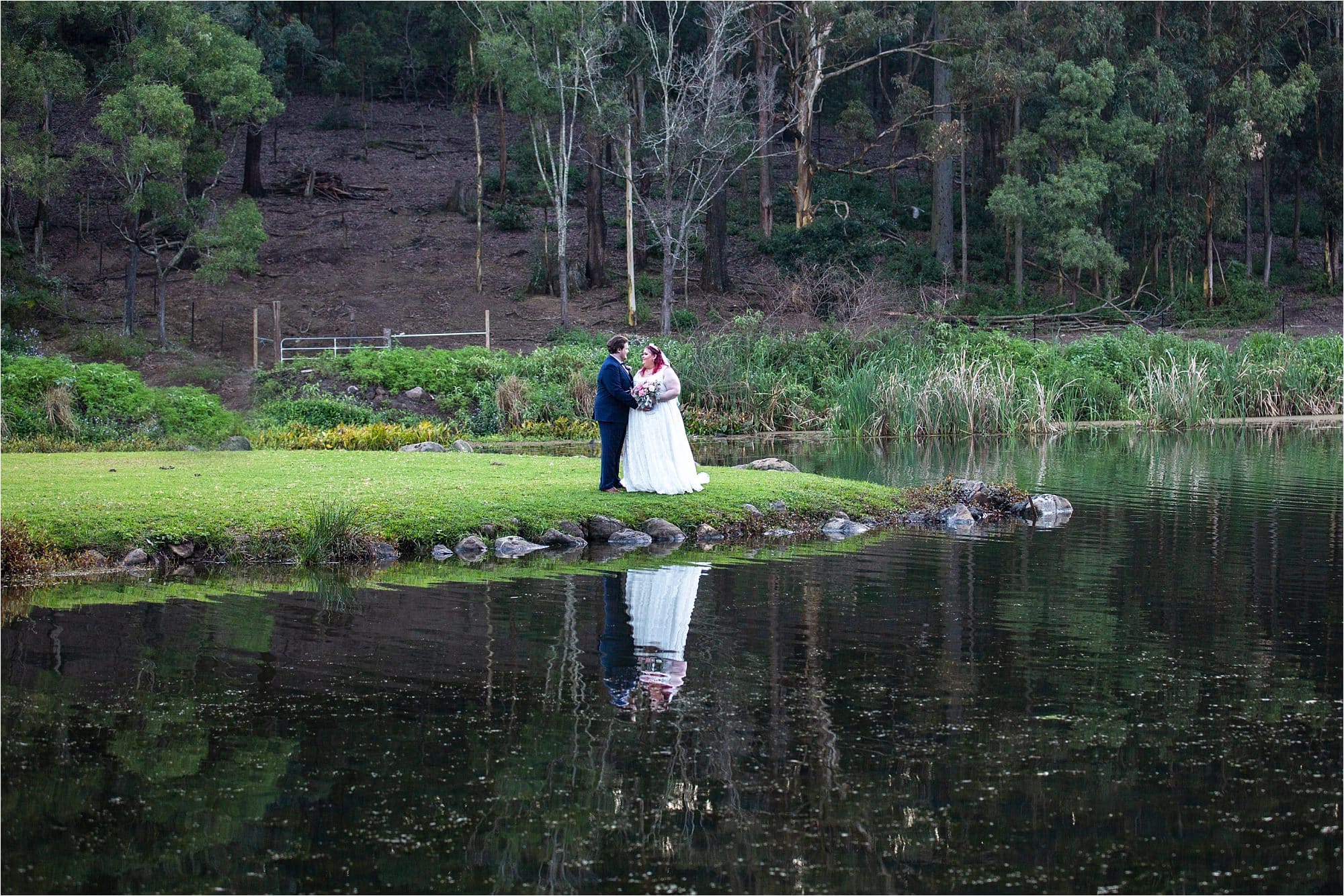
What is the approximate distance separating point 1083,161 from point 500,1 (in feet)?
67.7

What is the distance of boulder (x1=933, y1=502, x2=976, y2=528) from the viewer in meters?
17.8

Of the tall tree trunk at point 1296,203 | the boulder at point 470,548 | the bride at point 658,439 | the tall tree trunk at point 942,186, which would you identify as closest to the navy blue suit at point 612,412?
the bride at point 658,439

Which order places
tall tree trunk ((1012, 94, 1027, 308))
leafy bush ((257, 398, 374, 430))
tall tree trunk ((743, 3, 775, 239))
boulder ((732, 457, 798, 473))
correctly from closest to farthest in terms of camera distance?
boulder ((732, 457, 798, 473)) → leafy bush ((257, 398, 374, 430)) → tall tree trunk ((1012, 94, 1027, 308)) → tall tree trunk ((743, 3, 775, 239))

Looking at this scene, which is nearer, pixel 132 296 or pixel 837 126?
pixel 132 296

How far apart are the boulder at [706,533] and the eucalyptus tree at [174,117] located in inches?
1079

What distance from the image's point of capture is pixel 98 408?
84.4 ft

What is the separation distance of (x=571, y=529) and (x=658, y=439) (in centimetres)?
171

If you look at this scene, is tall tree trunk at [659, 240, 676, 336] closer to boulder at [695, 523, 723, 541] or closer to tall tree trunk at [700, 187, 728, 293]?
tall tree trunk at [700, 187, 728, 293]

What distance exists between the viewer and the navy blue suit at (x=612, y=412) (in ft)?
54.6

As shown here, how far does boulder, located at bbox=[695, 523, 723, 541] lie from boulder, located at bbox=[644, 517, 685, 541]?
0.71 ft

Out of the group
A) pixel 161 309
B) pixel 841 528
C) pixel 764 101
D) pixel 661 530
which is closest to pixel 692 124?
pixel 764 101

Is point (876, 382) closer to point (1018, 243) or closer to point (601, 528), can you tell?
point (601, 528)

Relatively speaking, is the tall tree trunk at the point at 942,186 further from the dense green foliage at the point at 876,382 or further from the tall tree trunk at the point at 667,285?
the dense green foliage at the point at 876,382

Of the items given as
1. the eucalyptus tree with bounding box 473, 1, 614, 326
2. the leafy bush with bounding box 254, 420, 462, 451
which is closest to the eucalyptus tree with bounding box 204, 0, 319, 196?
the eucalyptus tree with bounding box 473, 1, 614, 326
